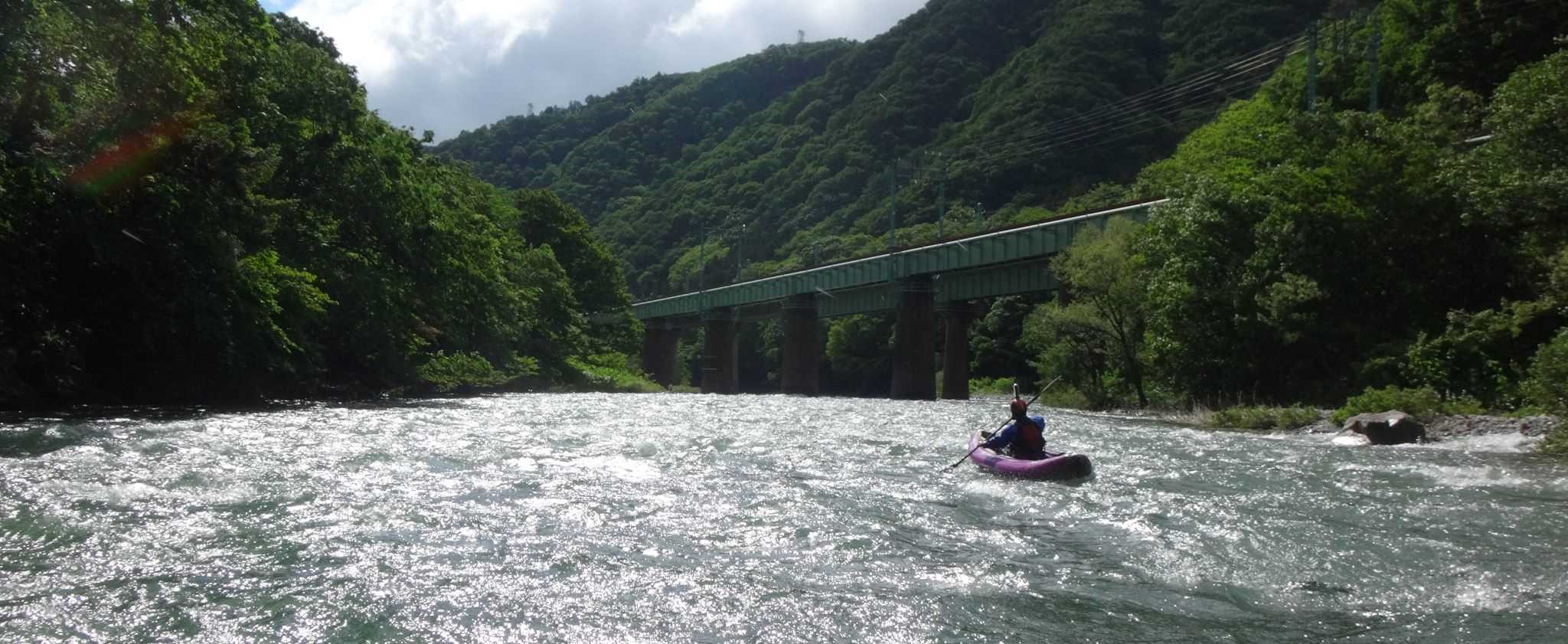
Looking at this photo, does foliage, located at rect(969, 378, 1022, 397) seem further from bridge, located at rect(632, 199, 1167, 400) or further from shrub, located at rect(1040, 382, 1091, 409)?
shrub, located at rect(1040, 382, 1091, 409)

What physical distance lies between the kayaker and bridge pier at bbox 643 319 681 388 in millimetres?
82361

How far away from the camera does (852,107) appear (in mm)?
149625

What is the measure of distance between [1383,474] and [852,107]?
136433mm

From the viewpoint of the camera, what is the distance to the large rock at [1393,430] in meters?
22.0

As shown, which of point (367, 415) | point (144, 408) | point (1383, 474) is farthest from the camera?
point (367, 415)

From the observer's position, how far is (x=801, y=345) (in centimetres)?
7662

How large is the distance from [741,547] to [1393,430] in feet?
54.4

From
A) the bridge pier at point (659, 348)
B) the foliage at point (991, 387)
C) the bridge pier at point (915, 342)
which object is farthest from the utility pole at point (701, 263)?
the bridge pier at point (915, 342)

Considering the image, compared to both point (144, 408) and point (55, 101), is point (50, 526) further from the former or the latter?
point (144, 408)

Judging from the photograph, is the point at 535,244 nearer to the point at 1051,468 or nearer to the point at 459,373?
the point at 459,373

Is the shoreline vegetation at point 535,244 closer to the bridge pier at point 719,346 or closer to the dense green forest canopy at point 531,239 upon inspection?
the dense green forest canopy at point 531,239

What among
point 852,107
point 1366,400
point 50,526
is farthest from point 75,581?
point 852,107

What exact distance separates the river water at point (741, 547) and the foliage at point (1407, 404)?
6.73 metres

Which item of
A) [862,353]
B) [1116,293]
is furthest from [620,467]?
[862,353]
